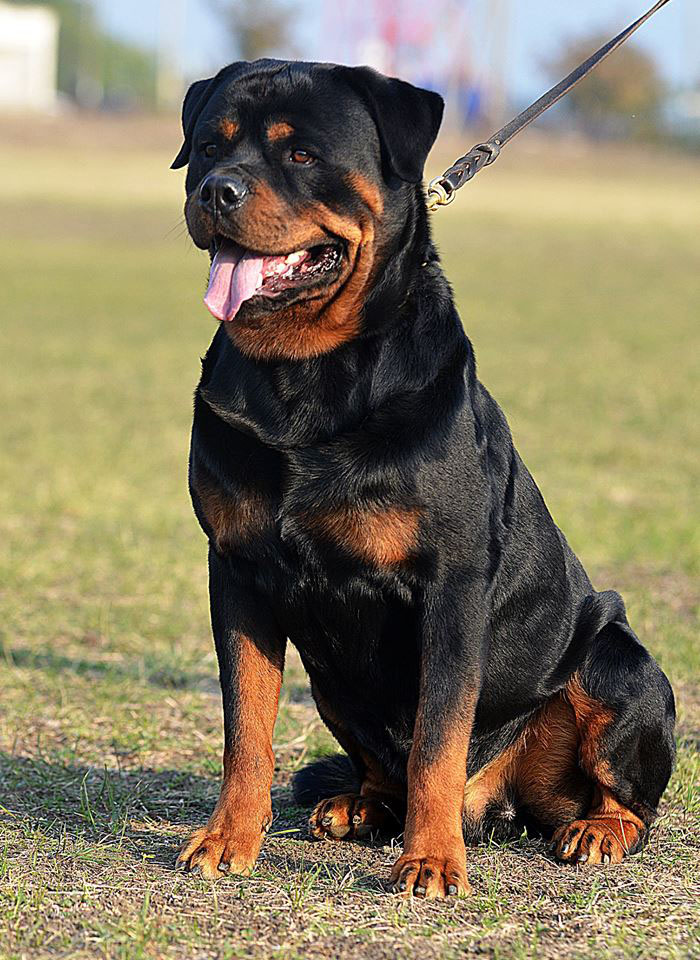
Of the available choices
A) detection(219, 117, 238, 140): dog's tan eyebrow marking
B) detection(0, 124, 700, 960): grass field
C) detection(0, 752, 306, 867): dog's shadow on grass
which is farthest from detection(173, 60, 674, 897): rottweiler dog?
detection(0, 752, 306, 867): dog's shadow on grass

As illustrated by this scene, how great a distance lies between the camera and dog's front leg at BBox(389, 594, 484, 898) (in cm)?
320

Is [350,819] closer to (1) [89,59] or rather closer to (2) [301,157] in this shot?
(2) [301,157]

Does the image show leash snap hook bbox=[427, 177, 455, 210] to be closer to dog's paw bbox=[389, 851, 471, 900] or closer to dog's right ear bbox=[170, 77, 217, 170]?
dog's right ear bbox=[170, 77, 217, 170]

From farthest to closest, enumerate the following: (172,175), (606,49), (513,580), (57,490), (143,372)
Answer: (172,175) < (143,372) < (57,490) < (606,49) < (513,580)

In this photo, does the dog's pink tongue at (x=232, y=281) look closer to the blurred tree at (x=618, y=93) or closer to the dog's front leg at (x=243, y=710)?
the dog's front leg at (x=243, y=710)

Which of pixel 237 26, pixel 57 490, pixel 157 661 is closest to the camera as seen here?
pixel 157 661

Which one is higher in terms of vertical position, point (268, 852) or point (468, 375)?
point (468, 375)

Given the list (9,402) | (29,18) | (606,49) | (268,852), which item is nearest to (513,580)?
(268,852)

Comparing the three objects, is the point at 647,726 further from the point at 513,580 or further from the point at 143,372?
the point at 143,372

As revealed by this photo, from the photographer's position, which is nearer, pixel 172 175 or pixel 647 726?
pixel 647 726

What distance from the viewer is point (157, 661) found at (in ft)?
18.5

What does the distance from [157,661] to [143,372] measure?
896 cm

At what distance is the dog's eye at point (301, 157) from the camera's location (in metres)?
3.31

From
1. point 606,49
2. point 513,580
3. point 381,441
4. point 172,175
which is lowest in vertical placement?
point 513,580
